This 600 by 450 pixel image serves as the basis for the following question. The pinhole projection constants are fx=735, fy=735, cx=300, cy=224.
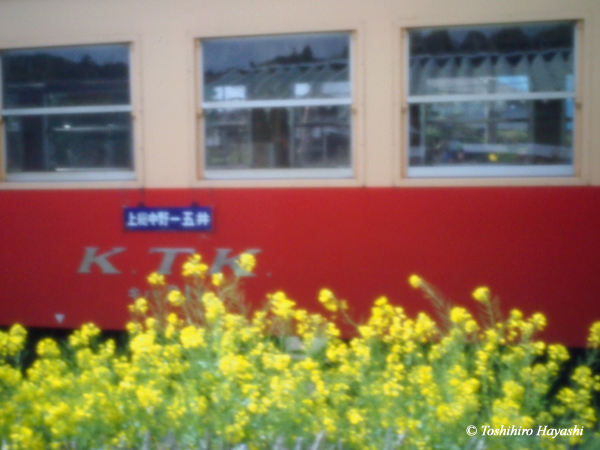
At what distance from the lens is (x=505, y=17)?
3680 mm

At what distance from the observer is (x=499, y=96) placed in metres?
3.73

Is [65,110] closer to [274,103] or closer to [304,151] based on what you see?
[274,103]

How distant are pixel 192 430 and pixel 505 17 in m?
2.55

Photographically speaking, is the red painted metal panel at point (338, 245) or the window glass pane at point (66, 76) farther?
the window glass pane at point (66, 76)

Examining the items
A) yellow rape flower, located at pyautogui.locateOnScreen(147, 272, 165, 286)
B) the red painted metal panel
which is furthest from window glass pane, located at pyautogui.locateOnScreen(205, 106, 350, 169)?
yellow rape flower, located at pyautogui.locateOnScreen(147, 272, 165, 286)

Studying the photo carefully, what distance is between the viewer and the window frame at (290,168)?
3.85 m

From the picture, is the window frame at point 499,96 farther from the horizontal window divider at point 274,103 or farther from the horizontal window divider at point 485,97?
the horizontal window divider at point 274,103

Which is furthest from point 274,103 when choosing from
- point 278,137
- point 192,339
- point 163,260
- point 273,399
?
point 273,399

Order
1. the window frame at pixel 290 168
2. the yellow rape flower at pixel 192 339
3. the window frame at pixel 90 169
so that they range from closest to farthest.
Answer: the yellow rape flower at pixel 192 339 < the window frame at pixel 290 168 < the window frame at pixel 90 169

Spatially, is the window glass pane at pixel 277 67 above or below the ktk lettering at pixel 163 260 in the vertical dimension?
above

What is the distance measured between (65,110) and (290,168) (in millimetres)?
1377

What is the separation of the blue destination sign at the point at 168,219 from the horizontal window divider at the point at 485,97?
50.0 inches

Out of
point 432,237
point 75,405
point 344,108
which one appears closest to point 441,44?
point 344,108

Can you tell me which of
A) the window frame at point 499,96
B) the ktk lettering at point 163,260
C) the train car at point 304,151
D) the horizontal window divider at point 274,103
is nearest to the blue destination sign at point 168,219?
the train car at point 304,151
